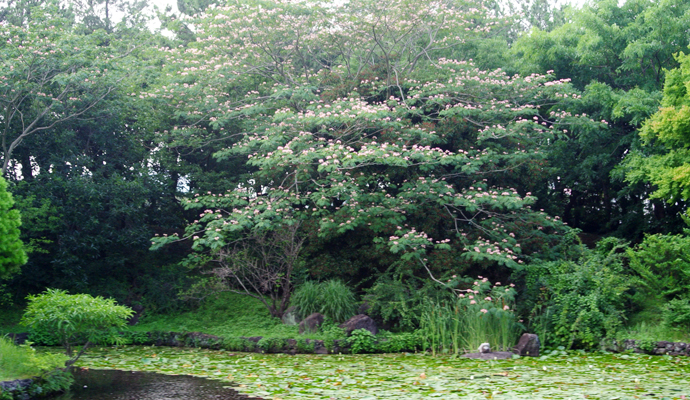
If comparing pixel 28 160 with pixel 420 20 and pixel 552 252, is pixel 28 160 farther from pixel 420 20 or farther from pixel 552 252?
pixel 552 252

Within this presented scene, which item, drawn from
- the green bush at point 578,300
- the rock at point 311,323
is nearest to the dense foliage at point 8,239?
the rock at point 311,323

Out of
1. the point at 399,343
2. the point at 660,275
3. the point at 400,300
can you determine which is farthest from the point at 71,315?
the point at 660,275

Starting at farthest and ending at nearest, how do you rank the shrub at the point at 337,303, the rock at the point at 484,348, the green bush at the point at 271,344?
the shrub at the point at 337,303
the green bush at the point at 271,344
the rock at the point at 484,348

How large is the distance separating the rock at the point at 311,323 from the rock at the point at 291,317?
1.91 ft

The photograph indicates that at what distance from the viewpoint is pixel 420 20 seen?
507 inches

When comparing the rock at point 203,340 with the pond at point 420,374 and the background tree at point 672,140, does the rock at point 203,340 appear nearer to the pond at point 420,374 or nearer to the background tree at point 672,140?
the pond at point 420,374

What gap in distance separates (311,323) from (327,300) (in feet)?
1.83

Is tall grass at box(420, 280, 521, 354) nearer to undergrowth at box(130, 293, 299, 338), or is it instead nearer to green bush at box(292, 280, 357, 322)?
green bush at box(292, 280, 357, 322)

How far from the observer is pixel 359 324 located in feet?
34.0

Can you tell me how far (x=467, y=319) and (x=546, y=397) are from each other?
149 inches

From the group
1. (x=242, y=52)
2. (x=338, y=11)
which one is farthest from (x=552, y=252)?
(x=242, y=52)

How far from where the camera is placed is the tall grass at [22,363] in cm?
643

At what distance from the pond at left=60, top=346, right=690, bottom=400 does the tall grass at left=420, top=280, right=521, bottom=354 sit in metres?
0.51

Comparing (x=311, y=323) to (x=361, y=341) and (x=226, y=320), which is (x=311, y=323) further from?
(x=226, y=320)
